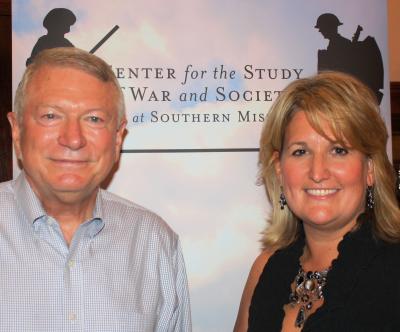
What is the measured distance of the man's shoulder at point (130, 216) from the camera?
8.28ft

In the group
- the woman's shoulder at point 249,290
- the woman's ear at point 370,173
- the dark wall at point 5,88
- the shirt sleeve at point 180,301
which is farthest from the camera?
the dark wall at point 5,88

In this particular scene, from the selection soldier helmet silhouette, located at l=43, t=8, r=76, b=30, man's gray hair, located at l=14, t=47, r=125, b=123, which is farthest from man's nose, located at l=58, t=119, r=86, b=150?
soldier helmet silhouette, located at l=43, t=8, r=76, b=30

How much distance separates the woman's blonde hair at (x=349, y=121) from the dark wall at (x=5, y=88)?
165cm

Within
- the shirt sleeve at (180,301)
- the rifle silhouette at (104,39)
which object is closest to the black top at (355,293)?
the shirt sleeve at (180,301)

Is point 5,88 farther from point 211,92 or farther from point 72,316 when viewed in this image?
point 72,316

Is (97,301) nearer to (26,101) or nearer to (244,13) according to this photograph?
(26,101)

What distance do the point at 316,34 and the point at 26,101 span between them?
1.56 m

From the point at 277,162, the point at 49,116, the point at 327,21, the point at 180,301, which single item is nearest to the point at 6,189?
the point at 49,116

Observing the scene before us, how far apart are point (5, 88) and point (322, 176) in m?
2.15

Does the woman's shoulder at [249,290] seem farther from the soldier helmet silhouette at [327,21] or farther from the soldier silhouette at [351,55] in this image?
the soldier helmet silhouette at [327,21]

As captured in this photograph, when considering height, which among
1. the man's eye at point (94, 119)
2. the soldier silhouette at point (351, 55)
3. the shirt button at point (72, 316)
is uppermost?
the soldier silhouette at point (351, 55)

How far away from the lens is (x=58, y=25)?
2.98 metres

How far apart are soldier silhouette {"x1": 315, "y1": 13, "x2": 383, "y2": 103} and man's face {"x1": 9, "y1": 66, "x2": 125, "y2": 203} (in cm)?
133

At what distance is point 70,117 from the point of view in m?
2.26
